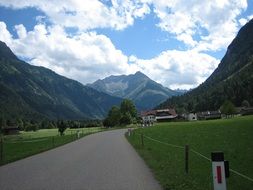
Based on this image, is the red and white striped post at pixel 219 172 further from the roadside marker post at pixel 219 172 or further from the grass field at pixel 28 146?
the grass field at pixel 28 146

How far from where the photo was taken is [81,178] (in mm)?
13328

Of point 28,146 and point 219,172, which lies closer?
point 219,172

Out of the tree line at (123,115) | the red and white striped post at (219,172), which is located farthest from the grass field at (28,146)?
the tree line at (123,115)

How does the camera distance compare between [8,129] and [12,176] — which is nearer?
[12,176]

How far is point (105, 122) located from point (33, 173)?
139 metres

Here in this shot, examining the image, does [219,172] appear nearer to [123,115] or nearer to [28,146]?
[28,146]

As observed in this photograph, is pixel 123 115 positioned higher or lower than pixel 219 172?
higher

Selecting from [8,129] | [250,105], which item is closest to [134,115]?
[8,129]

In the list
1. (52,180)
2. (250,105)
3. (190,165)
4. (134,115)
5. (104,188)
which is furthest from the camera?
(250,105)

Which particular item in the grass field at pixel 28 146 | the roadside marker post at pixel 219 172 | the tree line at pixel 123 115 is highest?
the tree line at pixel 123 115

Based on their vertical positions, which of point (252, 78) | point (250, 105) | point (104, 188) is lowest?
point (104, 188)

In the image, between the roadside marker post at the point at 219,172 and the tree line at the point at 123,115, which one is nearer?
the roadside marker post at the point at 219,172

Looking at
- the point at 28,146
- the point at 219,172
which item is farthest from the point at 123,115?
the point at 219,172

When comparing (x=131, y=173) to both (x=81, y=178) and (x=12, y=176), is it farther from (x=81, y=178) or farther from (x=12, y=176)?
(x=12, y=176)
